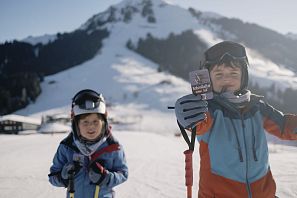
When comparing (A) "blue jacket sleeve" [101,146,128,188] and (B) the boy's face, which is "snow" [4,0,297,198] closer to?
(A) "blue jacket sleeve" [101,146,128,188]

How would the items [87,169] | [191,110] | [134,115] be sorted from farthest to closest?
[134,115] → [87,169] → [191,110]

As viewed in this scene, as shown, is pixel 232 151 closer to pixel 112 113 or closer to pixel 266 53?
pixel 112 113

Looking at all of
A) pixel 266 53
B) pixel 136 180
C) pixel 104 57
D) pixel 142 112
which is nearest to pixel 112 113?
pixel 142 112

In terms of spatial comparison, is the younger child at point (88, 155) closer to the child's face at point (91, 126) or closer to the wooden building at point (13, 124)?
the child's face at point (91, 126)

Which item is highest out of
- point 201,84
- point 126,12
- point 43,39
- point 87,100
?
point 126,12

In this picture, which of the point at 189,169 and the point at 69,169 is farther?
the point at 69,169

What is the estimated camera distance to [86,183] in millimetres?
3377

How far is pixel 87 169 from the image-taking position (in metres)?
3.40

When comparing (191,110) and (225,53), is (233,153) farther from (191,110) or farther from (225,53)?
(225,53)

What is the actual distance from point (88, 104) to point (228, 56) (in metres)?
1.52

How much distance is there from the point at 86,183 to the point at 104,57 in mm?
113763

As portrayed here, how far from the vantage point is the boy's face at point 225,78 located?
2812 millimetres

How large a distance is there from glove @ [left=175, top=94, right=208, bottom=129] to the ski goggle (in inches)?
22.8

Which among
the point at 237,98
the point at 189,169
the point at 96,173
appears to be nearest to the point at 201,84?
the point at 237,98
